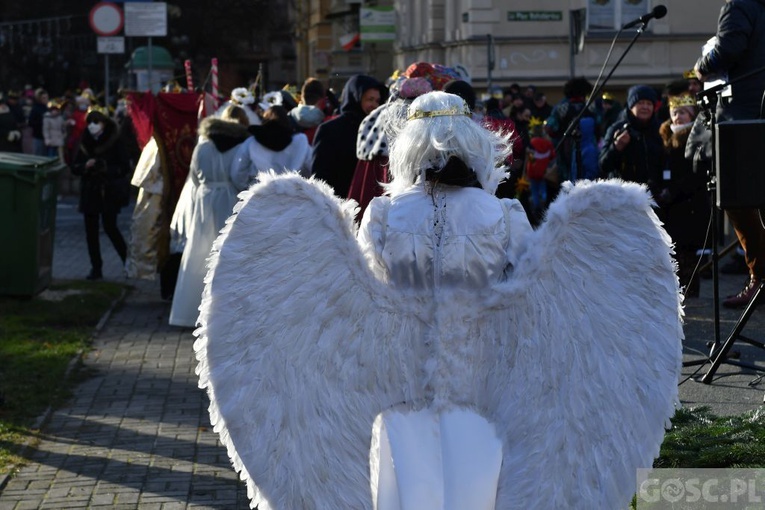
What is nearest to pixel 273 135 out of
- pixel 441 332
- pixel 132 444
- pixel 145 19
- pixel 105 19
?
pixel 132 444

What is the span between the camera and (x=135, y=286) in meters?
14.4

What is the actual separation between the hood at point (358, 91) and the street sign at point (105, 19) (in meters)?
15.0

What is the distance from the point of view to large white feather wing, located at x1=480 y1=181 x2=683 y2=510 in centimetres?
404

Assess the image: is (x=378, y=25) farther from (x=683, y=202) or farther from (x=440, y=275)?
(x=440, y=275)

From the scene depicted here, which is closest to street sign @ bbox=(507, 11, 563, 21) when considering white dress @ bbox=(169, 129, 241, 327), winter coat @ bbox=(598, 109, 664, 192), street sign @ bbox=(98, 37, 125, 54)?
street sign @ bbox=(98, 37, 125, 54)

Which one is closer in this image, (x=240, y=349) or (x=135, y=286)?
(x=240, y=349)

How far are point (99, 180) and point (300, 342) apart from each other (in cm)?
1108

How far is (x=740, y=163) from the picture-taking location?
692 cm

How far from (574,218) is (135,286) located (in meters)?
10.7

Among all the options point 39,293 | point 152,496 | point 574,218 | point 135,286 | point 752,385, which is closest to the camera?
point 574,218

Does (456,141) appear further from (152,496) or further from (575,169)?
(575,169)

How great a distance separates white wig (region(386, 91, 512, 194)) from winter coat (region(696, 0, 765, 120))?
4.74 metres

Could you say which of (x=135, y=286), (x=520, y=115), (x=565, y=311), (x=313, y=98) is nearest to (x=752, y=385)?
(x=565, y=311)

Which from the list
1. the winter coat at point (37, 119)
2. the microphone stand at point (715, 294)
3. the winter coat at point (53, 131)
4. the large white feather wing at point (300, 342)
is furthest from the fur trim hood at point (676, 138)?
the winter coat at point (37, 119)
